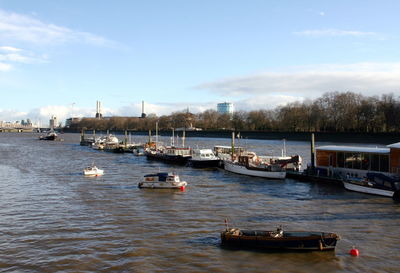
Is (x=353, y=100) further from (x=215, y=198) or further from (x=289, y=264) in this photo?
(x=289, y=264)

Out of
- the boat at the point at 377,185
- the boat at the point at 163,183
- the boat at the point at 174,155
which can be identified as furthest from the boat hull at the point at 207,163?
the boat at the point at 377,185

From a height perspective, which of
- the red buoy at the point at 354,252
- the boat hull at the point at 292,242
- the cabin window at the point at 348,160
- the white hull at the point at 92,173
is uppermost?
the cabin window at the point at 348,160

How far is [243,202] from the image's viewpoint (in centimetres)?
3825

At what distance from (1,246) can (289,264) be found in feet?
55.8

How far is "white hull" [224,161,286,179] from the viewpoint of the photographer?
2104 inches

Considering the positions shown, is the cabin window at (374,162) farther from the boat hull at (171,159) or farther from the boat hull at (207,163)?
the boat hull at (171,159)

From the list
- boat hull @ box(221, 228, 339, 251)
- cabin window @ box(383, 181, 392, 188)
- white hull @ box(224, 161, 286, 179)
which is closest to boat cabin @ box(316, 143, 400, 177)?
cabin window @ box(383, 181, 392, 188)

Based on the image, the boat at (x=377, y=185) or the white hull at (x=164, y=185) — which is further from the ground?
the boat at (x=377, y=185)

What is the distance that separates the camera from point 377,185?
135ft

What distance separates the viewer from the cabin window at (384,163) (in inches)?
1779

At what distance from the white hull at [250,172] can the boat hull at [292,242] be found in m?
29.5

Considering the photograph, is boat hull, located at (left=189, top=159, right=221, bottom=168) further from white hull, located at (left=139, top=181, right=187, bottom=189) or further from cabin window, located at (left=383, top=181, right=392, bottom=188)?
cabin window, located at (left=383, top=181, right=392, bottom=188)

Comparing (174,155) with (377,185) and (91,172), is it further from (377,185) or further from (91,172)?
(377,185)

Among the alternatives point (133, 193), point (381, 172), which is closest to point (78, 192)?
point (133, 193)
